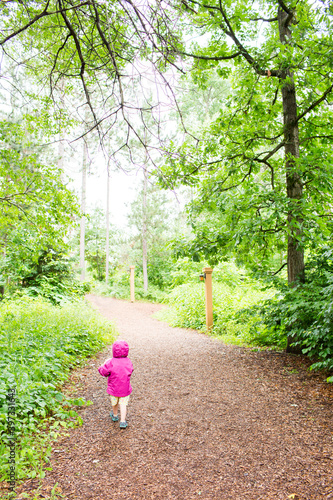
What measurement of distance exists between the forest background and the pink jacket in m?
0.46

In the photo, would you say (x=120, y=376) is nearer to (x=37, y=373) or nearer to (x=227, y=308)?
(x=37, y=373)

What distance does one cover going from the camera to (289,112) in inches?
216

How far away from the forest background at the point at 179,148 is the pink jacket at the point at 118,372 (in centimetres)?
46

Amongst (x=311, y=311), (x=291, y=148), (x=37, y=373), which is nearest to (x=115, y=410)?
(x=37, y=373)

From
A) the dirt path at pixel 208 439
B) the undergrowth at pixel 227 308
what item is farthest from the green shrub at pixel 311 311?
the undergrowth at pixel 227 308

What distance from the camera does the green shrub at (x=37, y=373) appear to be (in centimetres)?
269

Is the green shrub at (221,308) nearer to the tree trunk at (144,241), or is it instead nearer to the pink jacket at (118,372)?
the pink jacket at (118,372)

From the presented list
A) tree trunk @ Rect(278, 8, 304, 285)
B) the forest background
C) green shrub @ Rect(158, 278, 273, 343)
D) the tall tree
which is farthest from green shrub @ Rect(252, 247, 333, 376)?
green shrub @ Rect(158, 278, 273, 343)

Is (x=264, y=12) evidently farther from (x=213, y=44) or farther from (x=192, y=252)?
(x=192, y=252)

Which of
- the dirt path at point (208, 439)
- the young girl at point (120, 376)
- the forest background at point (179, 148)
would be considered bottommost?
the dirt path at point (208, 439)

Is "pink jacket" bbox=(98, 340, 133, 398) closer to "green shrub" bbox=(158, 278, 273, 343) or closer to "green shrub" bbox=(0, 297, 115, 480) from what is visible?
"green shrub" bbox=(0, 297, 115, 480)

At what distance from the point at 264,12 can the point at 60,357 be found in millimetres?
7294

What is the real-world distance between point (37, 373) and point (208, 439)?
210 centimetres

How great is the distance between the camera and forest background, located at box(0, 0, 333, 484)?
259 cm
